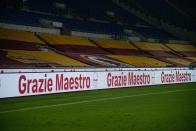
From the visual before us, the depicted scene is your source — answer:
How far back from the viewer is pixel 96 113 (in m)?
12.9

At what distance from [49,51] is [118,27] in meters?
15.0

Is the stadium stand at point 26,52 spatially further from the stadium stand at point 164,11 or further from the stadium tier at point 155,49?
the stadium stand at point 164,11

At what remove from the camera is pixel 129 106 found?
14703 millimetres

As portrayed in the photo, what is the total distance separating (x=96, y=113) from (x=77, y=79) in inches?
269

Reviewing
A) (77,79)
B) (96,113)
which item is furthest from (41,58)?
(96,113)

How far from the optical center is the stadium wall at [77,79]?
16.0 m

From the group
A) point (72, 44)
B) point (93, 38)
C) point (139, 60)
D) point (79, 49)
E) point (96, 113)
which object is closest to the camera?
point (96, 113)

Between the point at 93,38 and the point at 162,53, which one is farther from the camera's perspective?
the point at 162,53

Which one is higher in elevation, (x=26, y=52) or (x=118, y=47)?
(x=118, y=47)

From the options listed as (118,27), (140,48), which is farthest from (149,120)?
(118,27)

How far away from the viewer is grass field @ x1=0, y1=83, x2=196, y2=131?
10224mm

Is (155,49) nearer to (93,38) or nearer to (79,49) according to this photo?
(93,38)

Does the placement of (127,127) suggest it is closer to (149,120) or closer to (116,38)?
(149,120)

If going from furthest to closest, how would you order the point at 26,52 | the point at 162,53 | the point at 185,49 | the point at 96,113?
the point at 185,49 → the point at 162,53 → the point at 26,52 → the point at 96,113
